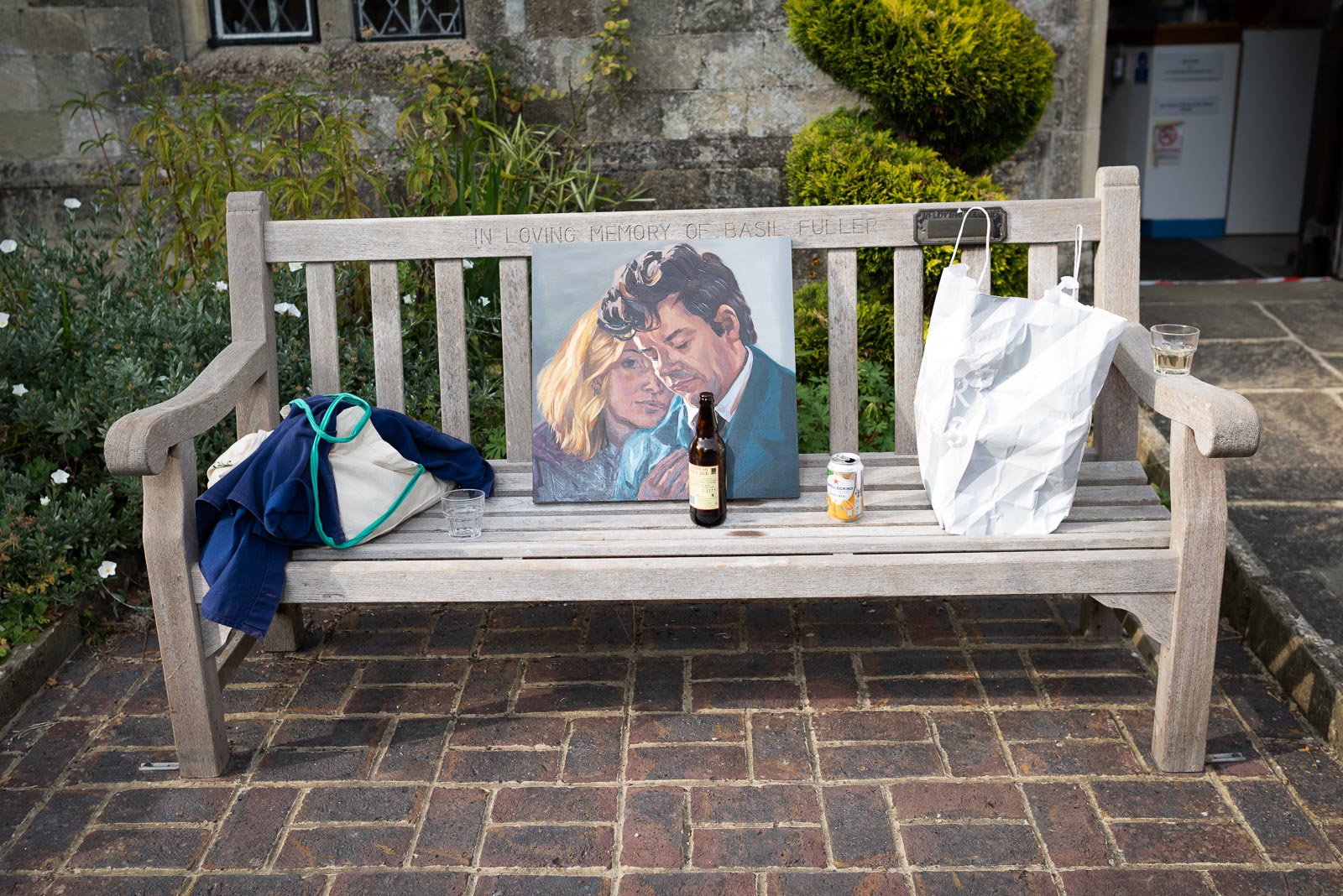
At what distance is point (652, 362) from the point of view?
320 cm

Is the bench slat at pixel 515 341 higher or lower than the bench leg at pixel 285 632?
higher

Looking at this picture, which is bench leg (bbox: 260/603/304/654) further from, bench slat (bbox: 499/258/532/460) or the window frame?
the window frame

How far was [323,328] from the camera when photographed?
334 centimetres

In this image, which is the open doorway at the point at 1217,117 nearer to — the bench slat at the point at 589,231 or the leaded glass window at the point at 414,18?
the leaded glass window at the point at 414,18

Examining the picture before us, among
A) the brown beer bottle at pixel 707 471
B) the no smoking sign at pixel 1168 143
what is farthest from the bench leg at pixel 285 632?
the no smoking sign at pixel 1168 143

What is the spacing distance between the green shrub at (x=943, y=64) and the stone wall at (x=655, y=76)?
9.8 inches

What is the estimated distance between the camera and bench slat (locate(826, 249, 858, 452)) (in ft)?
10.7

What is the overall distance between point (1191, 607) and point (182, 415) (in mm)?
2386

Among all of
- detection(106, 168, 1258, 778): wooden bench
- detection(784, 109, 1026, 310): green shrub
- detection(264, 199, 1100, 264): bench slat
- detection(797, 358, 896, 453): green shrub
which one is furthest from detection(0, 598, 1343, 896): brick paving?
detection(784, 109, 1026, 310): green shrub

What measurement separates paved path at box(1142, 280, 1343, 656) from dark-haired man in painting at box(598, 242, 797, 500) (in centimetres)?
161

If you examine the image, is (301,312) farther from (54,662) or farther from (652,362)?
(652,362)

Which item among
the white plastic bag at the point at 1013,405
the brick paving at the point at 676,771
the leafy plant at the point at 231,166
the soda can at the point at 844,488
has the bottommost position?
the brick paving at the point at 676,771

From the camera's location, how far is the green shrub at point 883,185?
4.64 meters

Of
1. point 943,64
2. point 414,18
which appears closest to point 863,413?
point 943,64
